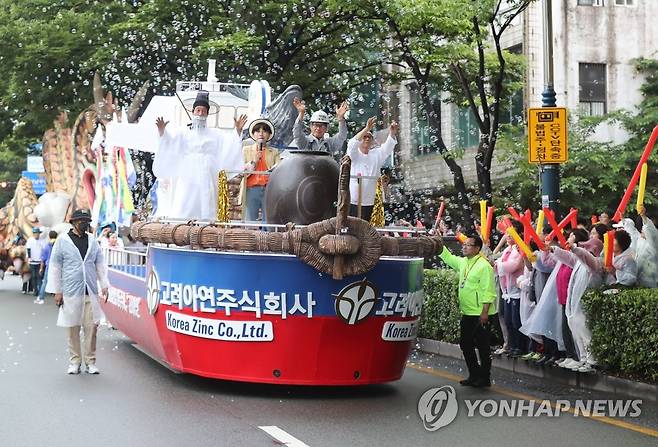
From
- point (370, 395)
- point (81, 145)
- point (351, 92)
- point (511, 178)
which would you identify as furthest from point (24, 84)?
point (370, 395)

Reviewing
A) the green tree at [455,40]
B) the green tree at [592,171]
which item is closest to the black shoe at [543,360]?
the green tree at [455,40]

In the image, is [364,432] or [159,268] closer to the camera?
[364,432]

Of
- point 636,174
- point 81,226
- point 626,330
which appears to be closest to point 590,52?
point 636,174

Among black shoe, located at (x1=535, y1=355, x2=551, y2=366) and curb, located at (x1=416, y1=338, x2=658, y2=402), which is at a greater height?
black shoe, located at (x1=535, y1=355, x2=551, y2=366)

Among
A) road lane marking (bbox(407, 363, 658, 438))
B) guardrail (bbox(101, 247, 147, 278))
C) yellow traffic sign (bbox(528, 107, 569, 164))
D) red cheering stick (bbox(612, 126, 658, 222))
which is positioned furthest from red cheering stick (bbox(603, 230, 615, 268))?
guardrail (bbox(101, 247, 147, 278))

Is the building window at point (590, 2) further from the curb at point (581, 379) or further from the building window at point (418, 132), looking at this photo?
the curb at point (581, 379)

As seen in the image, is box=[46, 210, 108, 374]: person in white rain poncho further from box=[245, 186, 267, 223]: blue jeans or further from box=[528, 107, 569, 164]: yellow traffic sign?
box=[528, 107, 569, 164]: yellow traffic sign

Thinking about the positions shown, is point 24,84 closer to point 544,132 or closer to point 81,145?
point 81,145

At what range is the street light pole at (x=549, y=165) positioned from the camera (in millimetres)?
15000

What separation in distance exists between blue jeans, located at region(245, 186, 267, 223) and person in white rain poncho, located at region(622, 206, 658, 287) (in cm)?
408

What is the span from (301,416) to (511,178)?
646 inches

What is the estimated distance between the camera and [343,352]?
409 inches

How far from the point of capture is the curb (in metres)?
11.0

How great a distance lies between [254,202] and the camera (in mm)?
11445
